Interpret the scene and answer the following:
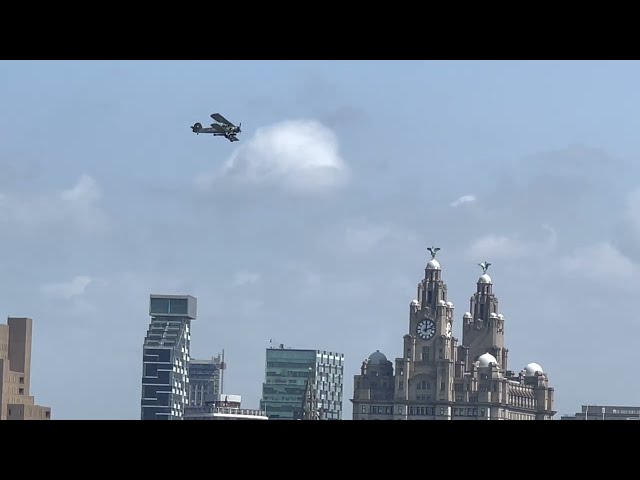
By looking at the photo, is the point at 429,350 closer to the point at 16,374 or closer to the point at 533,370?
the point at 533,370

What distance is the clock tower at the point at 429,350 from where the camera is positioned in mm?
187250

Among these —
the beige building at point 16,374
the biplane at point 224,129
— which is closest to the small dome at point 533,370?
the beige building at point 16,374

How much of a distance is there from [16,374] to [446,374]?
47834 millimetres

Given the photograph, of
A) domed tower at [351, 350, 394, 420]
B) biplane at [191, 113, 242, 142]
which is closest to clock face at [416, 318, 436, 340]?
domed tower at [351, 350, 394, 420]

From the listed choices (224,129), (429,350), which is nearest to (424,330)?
(429,350)

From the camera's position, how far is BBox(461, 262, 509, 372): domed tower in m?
189

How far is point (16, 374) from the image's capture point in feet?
593

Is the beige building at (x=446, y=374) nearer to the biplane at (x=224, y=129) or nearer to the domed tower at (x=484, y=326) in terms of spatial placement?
the domed tower at (x=484, y=326)

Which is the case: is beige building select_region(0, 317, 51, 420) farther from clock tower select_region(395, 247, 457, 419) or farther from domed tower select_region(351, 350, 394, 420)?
clock tower select_region(395, 247, 457, 419)

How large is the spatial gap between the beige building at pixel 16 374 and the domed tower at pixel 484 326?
48.2 meters

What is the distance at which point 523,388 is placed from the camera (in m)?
194

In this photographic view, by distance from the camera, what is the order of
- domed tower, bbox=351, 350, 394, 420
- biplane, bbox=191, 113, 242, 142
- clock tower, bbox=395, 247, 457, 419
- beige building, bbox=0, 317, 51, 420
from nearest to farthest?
biplane, bbox=191, 113, 242, 142
beige building, bbox=0, 317, 51, 420
clock tower, bbox=395, 247, 457, 419
domed tower, bbox=351, 350, 394, 420
